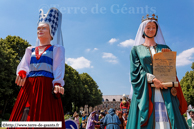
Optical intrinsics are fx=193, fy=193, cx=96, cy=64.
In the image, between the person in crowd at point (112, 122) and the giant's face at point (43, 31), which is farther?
the person in crowd at point (112, 122)

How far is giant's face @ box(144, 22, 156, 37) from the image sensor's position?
5.00 metres

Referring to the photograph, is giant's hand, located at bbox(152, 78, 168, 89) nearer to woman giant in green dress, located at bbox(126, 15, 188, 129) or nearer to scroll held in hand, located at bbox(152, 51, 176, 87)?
woman giant in green dress, located at bbox(126, 15, 188, 129)

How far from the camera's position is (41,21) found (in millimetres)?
4594

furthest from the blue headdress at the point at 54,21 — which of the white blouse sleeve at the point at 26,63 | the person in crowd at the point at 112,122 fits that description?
the person in crowd at the point at 112,122

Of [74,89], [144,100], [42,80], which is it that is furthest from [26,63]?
[74,89]

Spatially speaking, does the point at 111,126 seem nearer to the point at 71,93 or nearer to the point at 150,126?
the point at 150,126

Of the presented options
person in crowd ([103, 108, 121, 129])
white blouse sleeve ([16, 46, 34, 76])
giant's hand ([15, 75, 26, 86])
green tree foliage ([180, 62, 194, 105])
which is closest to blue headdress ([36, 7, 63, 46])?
white blouse sleeve ([16, 46, 34, 76])

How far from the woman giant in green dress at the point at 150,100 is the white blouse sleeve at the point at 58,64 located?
1720 millimetres

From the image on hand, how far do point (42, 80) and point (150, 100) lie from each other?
2.38 metres

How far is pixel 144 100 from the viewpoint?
4273mm

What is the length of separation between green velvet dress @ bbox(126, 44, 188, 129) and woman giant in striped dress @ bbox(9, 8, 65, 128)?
65.4 inches

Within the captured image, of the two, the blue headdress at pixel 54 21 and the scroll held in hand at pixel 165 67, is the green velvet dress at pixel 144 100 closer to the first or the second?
the scroll held in hand at pixel 165 67

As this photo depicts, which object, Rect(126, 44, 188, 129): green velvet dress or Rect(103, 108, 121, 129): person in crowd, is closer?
Rect(126, 44, 188, 129): green velvet dress

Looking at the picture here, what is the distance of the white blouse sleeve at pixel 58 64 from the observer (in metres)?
3.90
